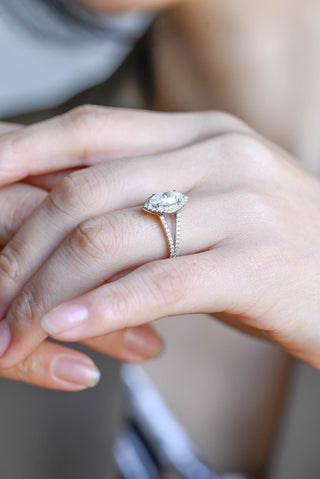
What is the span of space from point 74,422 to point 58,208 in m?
0.56

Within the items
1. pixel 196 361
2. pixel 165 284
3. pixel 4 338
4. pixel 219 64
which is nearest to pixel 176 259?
pixel 165 284

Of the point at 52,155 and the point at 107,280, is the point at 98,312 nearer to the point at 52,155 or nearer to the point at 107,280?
the point at 107,280

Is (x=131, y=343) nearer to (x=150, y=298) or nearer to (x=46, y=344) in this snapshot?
(x=46, y=344)

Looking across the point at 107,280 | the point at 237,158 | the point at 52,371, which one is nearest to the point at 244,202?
the point at 237,158

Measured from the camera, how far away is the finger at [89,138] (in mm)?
719

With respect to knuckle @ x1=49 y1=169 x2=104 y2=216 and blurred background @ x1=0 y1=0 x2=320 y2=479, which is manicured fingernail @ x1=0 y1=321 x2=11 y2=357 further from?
blurred background @ x1=0 y1=0 x2=320 y2=479

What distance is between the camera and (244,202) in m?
0.64

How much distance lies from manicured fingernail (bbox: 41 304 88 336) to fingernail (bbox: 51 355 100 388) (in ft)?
0.67

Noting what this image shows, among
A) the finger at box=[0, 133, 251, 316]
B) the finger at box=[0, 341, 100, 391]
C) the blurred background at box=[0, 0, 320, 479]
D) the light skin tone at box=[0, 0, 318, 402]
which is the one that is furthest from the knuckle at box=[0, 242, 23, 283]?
the light skin tone at box=[0, 0, 318, 402]

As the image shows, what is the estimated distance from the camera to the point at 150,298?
1.75 feet

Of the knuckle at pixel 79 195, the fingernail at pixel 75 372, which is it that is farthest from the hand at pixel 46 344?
the knuckle at pixel 79 195

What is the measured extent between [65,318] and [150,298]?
96 millimetres

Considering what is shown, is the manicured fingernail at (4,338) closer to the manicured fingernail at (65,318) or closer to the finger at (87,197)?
the finger at (87,197)

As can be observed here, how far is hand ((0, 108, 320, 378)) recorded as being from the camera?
1.77 ft
